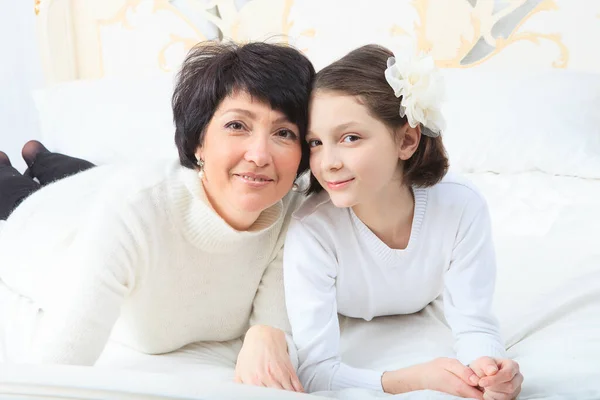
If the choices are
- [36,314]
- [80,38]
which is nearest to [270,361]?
[36,314]

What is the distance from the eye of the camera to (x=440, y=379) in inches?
42.3

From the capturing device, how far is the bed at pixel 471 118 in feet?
4.37

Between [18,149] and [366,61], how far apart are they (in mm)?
2576

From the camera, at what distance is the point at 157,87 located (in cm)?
274

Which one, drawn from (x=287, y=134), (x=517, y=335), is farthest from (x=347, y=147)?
(x=517, y=335)

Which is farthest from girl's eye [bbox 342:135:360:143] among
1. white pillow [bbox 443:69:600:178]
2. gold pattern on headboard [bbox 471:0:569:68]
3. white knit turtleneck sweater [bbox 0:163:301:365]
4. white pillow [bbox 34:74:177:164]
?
gold pattern on headboard [bbox 471:0:569:68]

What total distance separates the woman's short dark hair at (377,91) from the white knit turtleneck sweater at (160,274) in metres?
0.30

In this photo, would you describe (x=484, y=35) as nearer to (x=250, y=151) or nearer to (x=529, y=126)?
Result: (x=529, y=126)

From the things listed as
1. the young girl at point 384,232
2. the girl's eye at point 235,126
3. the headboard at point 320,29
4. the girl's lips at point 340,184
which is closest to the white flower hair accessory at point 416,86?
the young girl at point 384,232

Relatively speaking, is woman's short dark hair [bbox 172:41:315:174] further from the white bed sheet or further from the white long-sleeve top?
the white bed sheet

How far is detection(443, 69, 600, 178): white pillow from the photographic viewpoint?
7.70 feet

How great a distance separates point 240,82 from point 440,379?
635mm

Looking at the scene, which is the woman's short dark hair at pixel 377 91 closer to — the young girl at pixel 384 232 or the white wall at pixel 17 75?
the young girl at pixel 384 232

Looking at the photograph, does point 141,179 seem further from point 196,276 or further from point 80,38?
point 80,38
